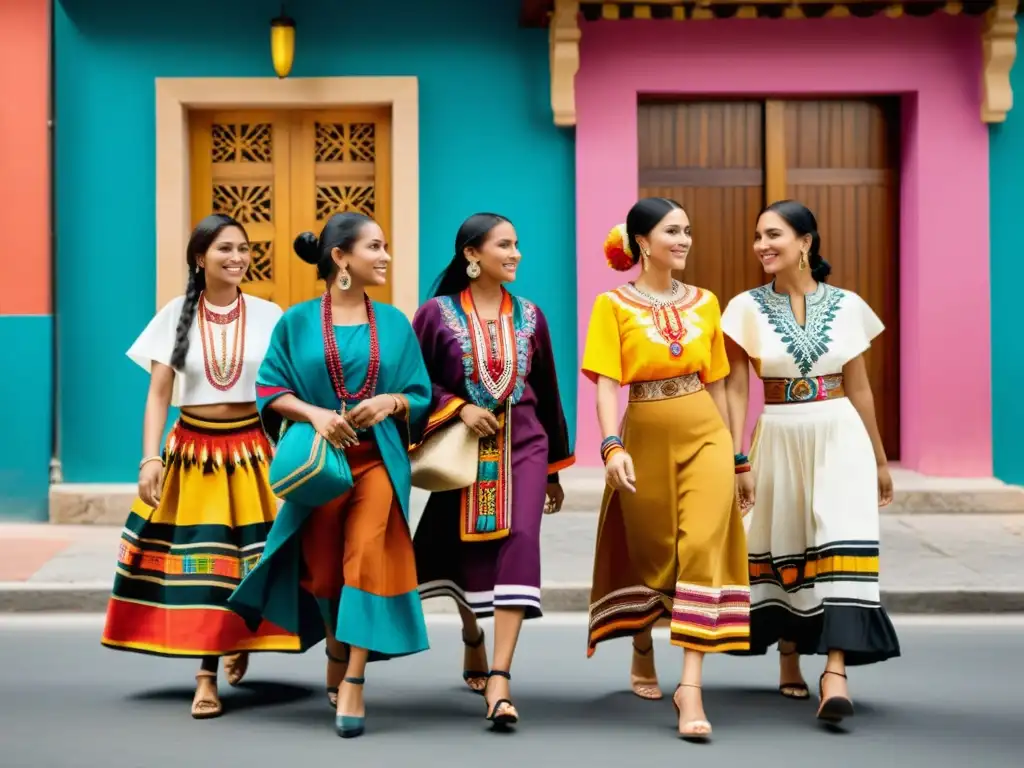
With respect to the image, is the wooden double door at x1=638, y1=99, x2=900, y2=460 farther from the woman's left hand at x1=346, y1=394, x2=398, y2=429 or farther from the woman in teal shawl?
the woman's left hand at x1=346, y1=394, x2=398, y2=429

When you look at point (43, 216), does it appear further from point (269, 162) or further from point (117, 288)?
point (269, 162)

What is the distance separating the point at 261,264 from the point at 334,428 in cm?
640

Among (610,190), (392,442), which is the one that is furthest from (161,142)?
(392,442)

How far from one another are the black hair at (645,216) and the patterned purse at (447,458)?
1.01m

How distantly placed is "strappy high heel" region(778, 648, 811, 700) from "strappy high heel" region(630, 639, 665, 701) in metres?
0.51

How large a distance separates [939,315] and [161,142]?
596cm

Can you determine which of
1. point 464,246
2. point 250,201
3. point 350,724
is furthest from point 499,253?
point 250,201

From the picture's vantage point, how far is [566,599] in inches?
342

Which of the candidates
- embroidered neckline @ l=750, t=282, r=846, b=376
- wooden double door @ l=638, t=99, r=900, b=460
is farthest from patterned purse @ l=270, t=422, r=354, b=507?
wooden double door @ l=638, t=99, r=900, b=460

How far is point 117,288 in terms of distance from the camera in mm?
11883

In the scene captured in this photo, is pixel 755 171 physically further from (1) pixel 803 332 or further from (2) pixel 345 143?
(1) pixel 803 332

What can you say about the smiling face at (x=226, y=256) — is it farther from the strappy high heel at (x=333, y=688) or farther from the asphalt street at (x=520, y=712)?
the asphalt street at (x=520, y=712)

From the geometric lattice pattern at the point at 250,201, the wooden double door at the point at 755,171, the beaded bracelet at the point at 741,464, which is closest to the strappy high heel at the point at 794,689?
the beaded bracelet at the point at 741,464

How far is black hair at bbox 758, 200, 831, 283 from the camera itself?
634cm
